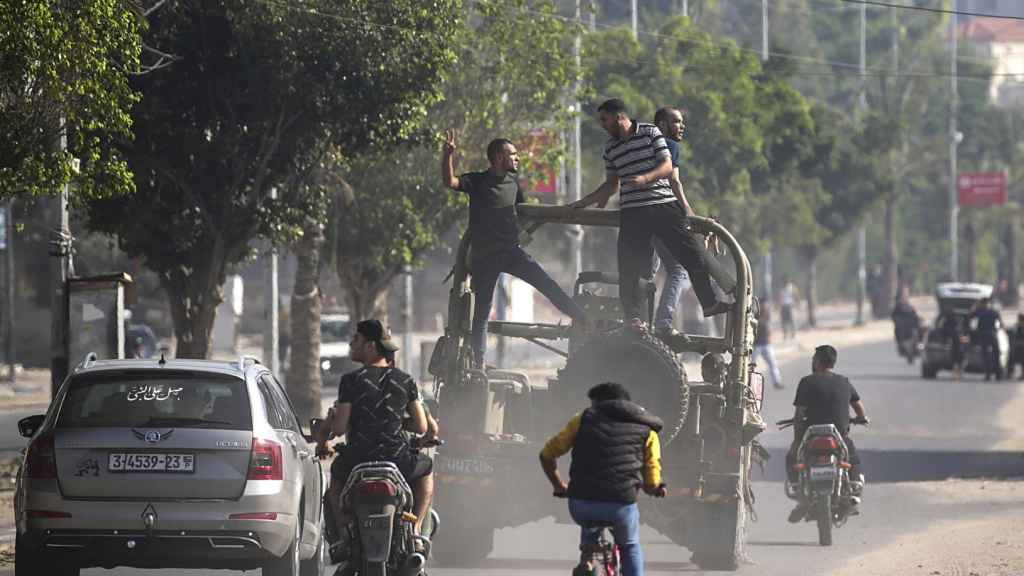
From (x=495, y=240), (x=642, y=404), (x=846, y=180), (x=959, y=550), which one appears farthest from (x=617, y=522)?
(x=846, y=180)

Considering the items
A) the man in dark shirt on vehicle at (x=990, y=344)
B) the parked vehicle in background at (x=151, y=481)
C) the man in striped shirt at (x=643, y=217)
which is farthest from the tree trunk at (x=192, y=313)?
the man in dark shirt on vehicle at (x=990, y=344)

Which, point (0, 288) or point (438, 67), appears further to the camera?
point (0, 288)

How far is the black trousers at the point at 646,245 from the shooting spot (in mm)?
13758

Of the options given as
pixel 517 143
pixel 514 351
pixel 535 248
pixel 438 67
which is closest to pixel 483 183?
pixel 438 67

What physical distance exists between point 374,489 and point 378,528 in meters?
0.20

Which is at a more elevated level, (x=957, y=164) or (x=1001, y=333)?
(x=957, y=164)

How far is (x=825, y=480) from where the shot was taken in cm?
1534

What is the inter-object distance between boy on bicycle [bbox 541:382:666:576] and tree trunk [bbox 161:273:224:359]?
1240cm

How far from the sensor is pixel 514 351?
51.3 m

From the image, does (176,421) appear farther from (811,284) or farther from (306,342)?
(811,284)

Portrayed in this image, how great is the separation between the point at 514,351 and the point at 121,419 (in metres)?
40.4

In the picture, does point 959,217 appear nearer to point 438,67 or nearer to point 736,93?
point 736,93

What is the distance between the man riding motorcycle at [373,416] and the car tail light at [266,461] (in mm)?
485

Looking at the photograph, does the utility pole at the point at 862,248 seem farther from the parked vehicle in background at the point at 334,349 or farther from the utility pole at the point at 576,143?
the parked vehicle in background at the point at 334,349
